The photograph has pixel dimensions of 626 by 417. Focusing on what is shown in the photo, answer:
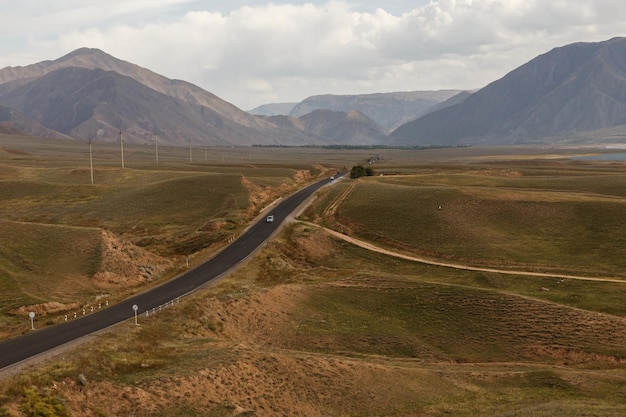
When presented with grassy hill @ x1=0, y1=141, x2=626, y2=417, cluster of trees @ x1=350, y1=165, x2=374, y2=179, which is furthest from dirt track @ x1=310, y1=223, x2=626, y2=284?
cluster of trees @ x1=350, y1=165, x2=374, y2=179

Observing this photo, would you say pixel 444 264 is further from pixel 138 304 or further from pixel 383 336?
pixel 138 304

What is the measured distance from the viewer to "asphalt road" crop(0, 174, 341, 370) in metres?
38.8

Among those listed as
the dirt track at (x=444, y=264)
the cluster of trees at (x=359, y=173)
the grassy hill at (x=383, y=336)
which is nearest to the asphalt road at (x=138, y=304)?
the grassy hill at (x=383, y=336)

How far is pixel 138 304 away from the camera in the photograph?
5253cm

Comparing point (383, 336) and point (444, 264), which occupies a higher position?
point (444, 264)

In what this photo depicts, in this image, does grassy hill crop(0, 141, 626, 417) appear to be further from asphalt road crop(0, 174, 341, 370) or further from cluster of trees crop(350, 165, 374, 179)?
cluster of trees crop(350, 165, 374, 179)

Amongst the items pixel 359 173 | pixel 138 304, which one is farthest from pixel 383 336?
pixel 359 173

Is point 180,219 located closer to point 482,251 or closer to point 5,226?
point 5,226

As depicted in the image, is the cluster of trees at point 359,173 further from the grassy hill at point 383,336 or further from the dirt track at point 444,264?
the dirt track at point 444,264

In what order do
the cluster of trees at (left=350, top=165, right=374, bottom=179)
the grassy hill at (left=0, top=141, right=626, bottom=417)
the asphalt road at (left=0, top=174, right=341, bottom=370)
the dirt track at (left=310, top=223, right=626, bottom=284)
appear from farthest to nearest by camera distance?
the cluster of trees at (left=350, top=165, right=374, bottom=179) → the dirt track at (left=310, top=223, right=626, bottom=284) → the asphalt road at (left=0, top=174, right=341, bottom=370) → the grassy hill at (left=0, top=141, right=626, bottom=417)

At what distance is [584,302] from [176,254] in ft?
182

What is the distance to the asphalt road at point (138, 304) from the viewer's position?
38.8 meters

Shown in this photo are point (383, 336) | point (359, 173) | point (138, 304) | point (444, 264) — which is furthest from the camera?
point (359, 173)

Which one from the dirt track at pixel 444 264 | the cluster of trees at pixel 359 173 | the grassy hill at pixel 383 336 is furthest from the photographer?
the cluster of trees at pixel 359 173
